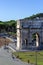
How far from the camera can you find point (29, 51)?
51.7 metres

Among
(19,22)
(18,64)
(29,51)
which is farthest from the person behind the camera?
(19,22)

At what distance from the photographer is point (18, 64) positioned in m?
38.2

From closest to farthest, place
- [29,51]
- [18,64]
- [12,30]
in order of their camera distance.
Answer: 1. [18,64]
2. [29,51]
3. [12,30]

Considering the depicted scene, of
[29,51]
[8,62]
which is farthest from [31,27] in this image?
[8,62]

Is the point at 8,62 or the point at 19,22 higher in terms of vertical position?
the point at 19,22

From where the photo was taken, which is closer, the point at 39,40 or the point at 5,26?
the point at 39,40

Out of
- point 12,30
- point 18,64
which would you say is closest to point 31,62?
point 18,64

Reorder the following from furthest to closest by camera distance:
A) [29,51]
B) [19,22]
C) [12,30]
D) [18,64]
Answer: [12,30] < [19,22] < [29,51] < [18,64]

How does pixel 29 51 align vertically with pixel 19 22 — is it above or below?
below

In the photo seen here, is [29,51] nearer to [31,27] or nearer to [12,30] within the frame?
[31,27]

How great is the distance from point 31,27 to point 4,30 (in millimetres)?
79140

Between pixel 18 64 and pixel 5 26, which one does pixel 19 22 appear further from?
pixel 5 26

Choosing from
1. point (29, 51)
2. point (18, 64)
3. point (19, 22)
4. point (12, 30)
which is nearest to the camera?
point (18, 64)

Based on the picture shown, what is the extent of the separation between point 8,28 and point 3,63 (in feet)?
316
